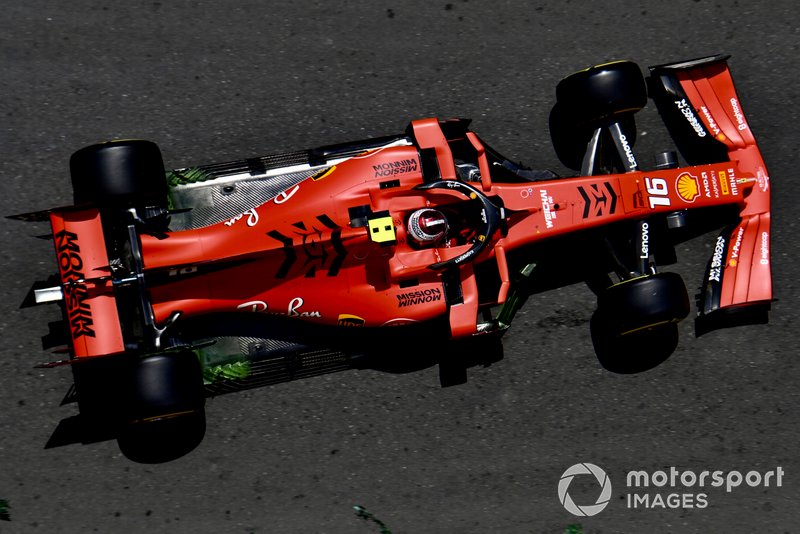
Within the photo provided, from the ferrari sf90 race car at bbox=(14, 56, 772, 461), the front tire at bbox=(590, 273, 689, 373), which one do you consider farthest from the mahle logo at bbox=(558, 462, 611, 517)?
the front tire at bbox=(590, 273, 689, 373)

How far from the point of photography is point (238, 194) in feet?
20.1

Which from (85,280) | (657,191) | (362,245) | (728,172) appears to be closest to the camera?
(85,280)

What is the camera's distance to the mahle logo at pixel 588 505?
654cm

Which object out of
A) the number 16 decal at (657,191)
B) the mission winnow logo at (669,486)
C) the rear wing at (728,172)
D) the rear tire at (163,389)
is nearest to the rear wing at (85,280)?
the rear tire at (163,389)

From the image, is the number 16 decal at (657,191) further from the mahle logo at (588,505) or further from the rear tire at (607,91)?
the mahle logo at (588,505)

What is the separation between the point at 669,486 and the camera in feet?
21.7

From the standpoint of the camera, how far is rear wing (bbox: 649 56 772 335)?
6.21 meters

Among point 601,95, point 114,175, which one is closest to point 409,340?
point 601,95

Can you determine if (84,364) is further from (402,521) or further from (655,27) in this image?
(655,27)

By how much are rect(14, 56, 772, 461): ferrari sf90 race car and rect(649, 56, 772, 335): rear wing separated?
13mm

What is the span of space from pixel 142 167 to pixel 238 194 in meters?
0.84

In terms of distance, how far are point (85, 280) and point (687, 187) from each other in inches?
179

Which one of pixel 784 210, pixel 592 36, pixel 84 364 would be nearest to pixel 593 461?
pixel 784 210

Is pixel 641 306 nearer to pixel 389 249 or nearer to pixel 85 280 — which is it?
pixel 389 249
